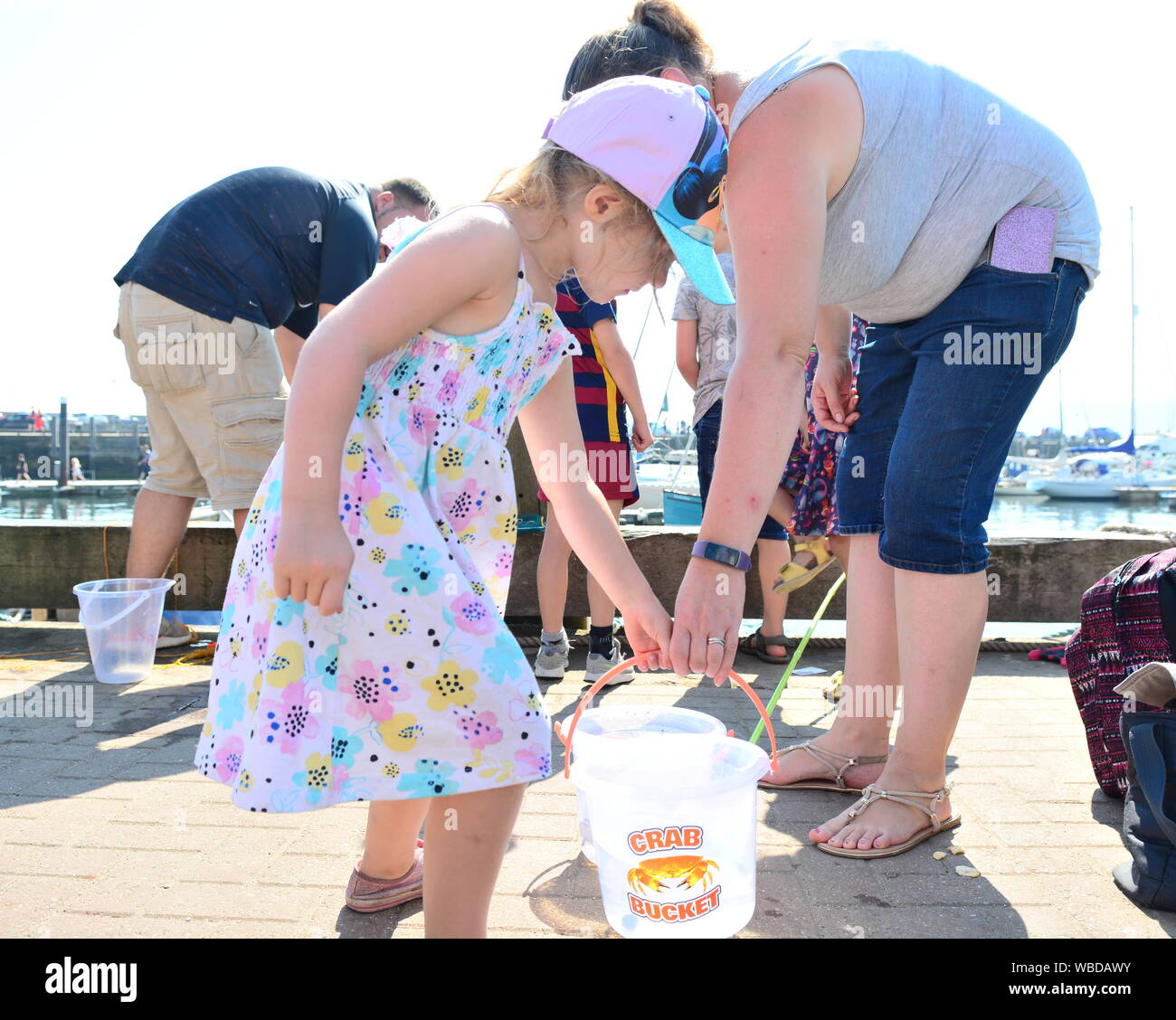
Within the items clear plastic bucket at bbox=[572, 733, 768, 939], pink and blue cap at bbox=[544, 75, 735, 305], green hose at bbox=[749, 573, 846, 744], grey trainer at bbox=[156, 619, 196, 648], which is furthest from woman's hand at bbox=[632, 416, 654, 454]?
clear plastic bucket at bbox=[572, 733, 768, 939]

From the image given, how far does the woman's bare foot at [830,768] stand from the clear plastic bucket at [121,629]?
7.89 ft

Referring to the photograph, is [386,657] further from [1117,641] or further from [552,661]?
[552,661]

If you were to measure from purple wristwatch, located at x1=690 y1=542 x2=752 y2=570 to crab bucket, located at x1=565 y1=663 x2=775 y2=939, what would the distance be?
26cm

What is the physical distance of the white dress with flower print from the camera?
1.46 metres

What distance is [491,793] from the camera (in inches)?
59.6

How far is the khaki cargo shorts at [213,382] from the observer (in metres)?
3.72

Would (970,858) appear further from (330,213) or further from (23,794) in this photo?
(330,213)

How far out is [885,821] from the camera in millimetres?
2146

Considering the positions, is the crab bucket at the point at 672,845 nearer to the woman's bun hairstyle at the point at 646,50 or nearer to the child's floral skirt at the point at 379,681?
the child's floral skirt at the point at 379,681

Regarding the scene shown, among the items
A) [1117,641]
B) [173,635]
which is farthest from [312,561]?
[173,635]

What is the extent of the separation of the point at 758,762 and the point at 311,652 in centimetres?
80

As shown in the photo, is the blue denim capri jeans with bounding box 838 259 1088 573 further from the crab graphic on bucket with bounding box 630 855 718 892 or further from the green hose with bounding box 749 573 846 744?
the crab graphic on bucket with bounding box 630 855 718 892

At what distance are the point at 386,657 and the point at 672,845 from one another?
1.93 ft
